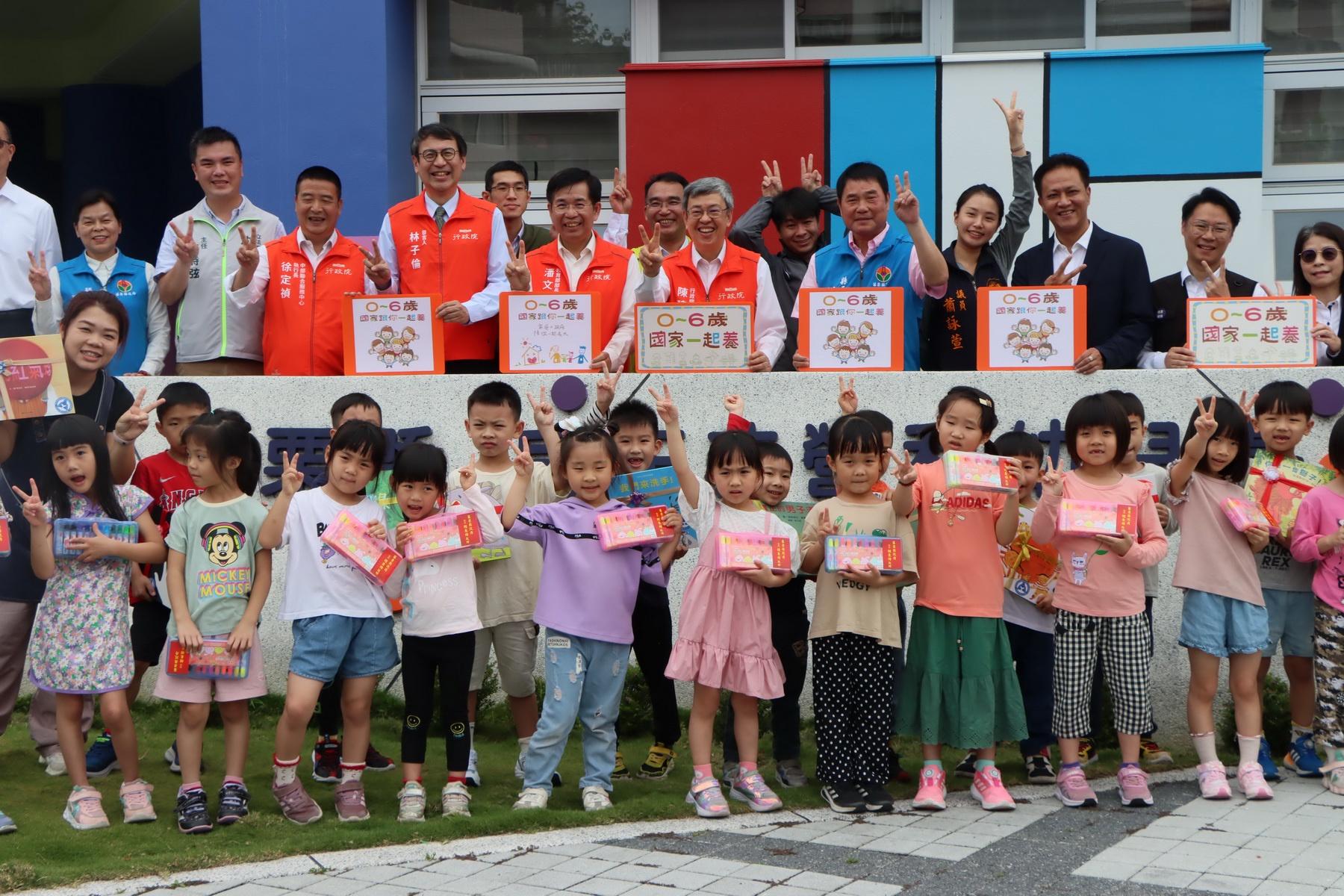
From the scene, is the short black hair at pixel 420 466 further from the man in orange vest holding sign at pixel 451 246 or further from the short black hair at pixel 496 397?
the man in orange vest holding sign at pixel 451 246

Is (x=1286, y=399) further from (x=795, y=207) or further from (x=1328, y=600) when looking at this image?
(x=795, y=207)

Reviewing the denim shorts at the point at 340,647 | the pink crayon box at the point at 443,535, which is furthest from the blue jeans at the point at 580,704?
the denim shorts at the point at 340,647

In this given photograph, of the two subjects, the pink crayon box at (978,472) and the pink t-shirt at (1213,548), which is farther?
the pink t-shirt at (1213,548)

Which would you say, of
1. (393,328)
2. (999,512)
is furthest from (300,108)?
(999,512)

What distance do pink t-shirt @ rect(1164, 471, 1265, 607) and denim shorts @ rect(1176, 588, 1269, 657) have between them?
37 mm

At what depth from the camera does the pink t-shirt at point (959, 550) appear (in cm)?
Answer: 529

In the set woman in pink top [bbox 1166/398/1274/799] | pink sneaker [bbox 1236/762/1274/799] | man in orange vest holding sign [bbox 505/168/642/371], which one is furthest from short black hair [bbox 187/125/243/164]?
pink sneaker [bbox 1236/762/1274/799]

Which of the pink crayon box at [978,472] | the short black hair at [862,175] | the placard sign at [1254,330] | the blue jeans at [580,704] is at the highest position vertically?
the short black hair at [862,175]

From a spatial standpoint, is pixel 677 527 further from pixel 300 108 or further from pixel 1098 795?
pixel 300 108

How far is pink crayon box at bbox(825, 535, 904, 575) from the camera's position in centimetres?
513

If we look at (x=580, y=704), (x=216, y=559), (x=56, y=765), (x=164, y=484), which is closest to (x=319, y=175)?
(x=164, y=484)

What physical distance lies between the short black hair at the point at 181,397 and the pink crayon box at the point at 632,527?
1.91 m

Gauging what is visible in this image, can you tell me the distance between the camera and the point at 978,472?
5.09m

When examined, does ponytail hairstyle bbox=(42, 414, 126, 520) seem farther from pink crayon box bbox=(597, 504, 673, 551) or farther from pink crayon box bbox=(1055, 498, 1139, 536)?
pink crayon box bbox=(1055, 498, 1139, 536)
